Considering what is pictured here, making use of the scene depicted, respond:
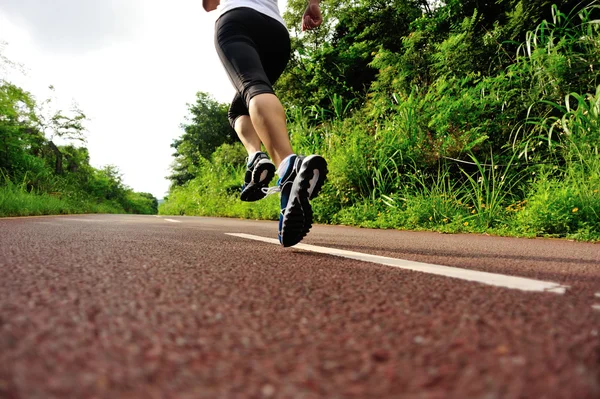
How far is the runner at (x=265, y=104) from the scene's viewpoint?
2188 mm

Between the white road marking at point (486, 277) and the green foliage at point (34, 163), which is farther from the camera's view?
the green foliage at point (34, 163)

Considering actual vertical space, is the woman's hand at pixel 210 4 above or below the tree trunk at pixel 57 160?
below

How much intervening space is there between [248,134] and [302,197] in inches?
37.3

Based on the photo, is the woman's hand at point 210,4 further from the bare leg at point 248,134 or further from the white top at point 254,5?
the bare leg at point 248,134

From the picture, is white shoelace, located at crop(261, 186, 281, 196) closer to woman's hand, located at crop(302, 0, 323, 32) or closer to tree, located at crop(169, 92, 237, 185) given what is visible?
woman's hand, located at crop(302, 0, 323, 32)

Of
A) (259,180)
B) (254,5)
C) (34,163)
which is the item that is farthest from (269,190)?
(34,163)

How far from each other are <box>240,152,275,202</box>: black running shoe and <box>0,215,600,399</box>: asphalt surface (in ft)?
3.72

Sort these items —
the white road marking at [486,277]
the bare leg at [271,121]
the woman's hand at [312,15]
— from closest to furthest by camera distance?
the white road marking at [486,277] → the bare leg at [271,121] → the woman's hand at [312,15]

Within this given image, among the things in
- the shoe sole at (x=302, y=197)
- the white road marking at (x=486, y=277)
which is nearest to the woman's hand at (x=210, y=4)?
the shoe sole at (x=302, y=197)

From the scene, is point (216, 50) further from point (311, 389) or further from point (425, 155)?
point (425, 155)

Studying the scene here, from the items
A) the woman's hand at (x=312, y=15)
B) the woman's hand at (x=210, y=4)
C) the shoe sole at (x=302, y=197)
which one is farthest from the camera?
the woman's hand at (x=312, y=15)

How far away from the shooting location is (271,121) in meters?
2.35

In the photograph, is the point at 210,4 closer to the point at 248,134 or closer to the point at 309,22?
the point at 309,22

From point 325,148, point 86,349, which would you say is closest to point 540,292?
point 86,349
